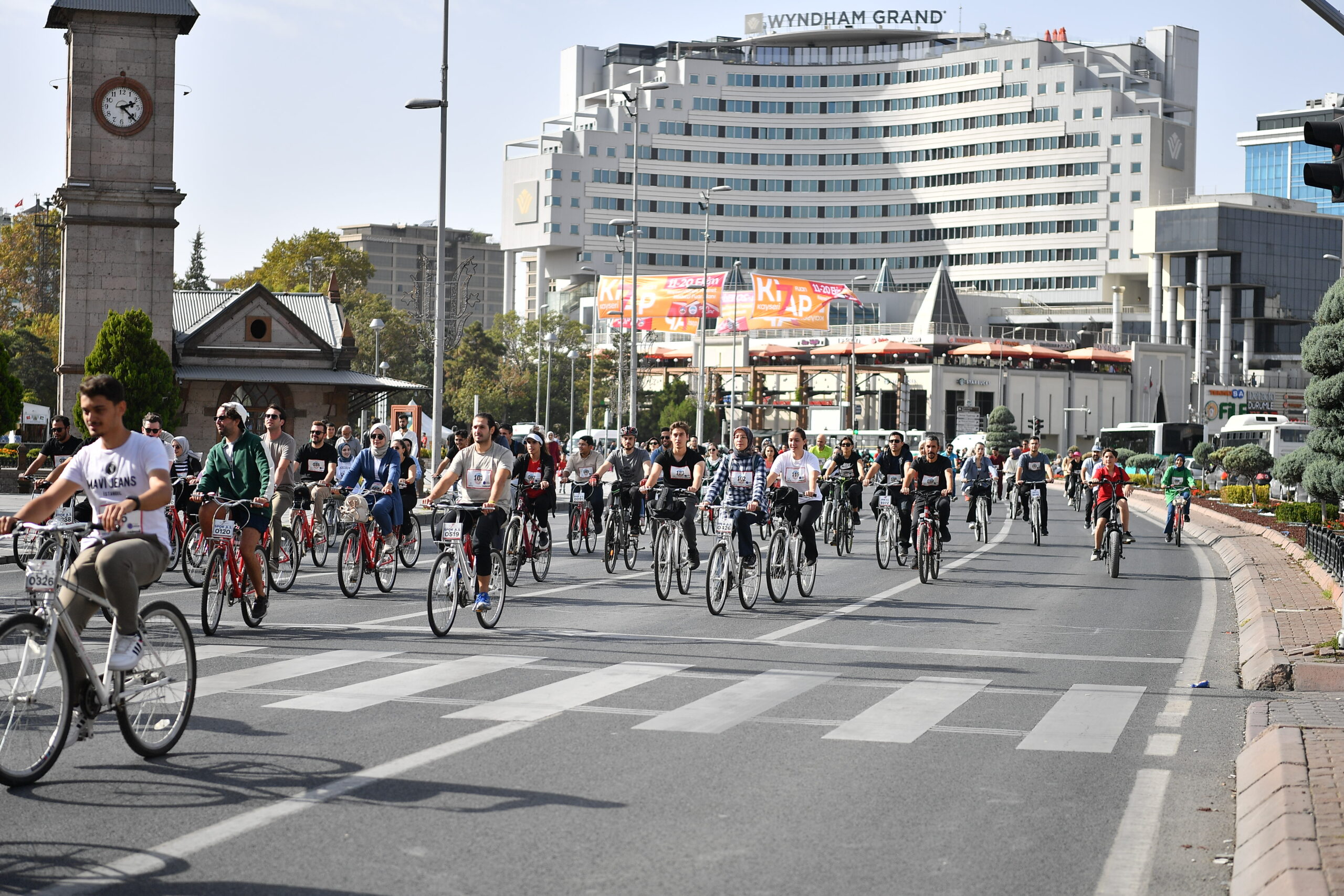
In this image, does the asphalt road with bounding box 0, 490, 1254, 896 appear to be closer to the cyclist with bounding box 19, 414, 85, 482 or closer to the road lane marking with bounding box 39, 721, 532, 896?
the road lane marking with bounding box 39, 721, 532, 896

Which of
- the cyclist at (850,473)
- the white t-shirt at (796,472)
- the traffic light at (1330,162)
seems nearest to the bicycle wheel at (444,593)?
the white t-shirt at (796,472)

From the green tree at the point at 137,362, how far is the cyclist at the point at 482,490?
105 ft

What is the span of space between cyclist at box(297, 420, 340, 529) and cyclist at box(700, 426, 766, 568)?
17.3ft

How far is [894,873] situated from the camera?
5.86 metres

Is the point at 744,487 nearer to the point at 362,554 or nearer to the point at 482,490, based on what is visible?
the point at 482,490

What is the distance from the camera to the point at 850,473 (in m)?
29.3

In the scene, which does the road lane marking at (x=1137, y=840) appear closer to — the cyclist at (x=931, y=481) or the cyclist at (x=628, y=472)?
the cyclist at (x=931, y=481)

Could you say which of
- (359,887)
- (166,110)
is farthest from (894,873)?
(166,110)

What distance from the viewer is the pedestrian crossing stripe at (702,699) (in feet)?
29.2

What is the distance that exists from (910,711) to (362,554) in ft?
27.4

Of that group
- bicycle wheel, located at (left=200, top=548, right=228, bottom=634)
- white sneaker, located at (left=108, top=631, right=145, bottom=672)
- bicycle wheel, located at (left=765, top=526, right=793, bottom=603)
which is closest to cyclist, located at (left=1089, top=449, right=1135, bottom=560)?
bicycle wheel, located at (left=765, top=526, right=793, bottom=603)

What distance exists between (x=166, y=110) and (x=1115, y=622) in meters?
37.8

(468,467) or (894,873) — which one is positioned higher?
(468,467)

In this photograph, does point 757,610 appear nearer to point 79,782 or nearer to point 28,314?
point 79,782
